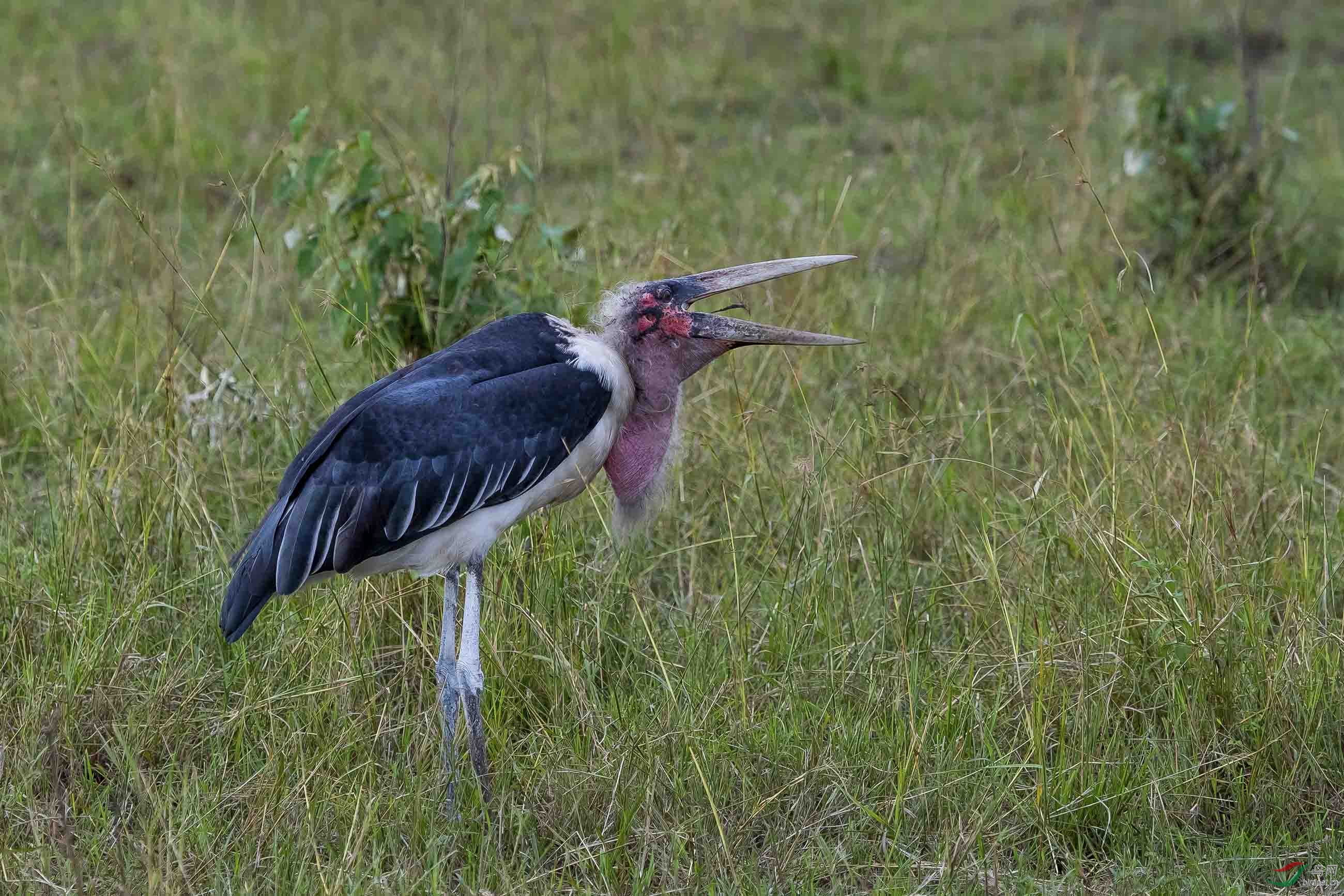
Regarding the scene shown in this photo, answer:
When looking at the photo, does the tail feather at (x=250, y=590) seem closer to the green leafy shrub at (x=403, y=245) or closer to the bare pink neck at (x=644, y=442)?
the bare pink neck at (x=644, y=442)

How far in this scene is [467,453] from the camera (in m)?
3.24

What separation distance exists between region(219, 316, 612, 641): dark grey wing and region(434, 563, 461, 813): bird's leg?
0.18 m

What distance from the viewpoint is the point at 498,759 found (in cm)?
330

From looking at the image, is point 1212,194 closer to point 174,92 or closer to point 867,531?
point 867,531

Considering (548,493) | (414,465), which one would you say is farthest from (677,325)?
(414,465)

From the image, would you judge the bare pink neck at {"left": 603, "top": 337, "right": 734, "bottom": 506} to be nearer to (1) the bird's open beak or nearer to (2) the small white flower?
(1) the bird's open beak

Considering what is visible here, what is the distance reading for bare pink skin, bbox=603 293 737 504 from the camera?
3438 mm

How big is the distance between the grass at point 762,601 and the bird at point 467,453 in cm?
24

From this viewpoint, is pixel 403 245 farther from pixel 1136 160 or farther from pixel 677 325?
pixel 1136 160

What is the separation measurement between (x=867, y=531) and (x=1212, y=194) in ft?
8.05

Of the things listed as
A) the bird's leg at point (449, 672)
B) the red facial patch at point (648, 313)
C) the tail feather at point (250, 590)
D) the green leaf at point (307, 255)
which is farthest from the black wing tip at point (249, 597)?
the green leaf at point (307, 255)

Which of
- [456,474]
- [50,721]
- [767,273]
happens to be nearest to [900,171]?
[767,273]

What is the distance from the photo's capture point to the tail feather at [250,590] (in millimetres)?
3174

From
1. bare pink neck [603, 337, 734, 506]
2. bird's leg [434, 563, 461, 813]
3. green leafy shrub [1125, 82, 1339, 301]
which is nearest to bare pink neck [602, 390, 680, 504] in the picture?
bare pink neck [603, 337, 734, 506]
